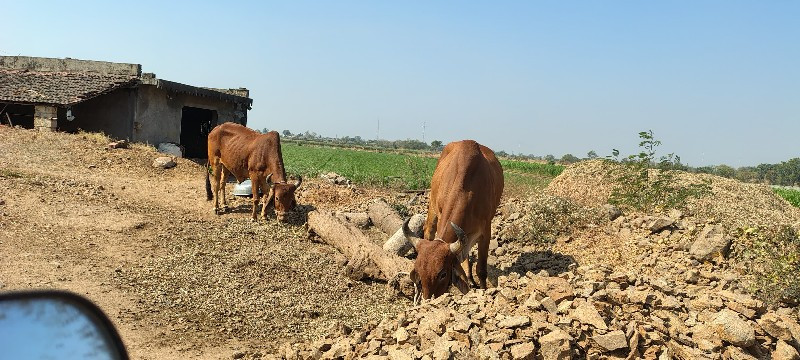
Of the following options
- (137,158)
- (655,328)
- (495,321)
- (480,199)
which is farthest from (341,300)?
(137,158)

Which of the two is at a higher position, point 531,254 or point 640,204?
point 640,204

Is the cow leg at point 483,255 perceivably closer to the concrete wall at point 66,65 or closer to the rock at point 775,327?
the rock at point 775,327

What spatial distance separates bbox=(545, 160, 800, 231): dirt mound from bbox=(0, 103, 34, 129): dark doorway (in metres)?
18.3

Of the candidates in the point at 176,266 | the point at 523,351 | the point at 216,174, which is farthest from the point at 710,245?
the point at 216,174

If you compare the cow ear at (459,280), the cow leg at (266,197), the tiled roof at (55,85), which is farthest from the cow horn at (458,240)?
the tiled roof at (55,85)

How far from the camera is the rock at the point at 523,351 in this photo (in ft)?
17.0

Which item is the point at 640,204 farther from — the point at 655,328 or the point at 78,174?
the point at 78,174

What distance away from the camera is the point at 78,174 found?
51.4 ft

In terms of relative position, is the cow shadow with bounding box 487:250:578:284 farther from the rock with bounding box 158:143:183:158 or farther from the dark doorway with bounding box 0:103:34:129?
the dark doorway with bounding box 0:103:34:129

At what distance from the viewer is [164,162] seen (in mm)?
17938

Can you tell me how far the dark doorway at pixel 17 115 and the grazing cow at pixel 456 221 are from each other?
17578 millimetres

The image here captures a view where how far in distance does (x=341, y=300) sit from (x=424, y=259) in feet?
6.53

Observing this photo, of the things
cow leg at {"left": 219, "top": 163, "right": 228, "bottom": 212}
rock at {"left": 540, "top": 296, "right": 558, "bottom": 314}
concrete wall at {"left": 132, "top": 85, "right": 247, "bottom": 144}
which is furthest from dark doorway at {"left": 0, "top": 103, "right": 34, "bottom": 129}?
rock at {"left": 540, "top": 296, "right": 558, "bottom": 314}

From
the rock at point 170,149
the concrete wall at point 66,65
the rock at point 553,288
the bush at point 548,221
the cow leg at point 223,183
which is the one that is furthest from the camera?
the concrete wall at point 66,65
